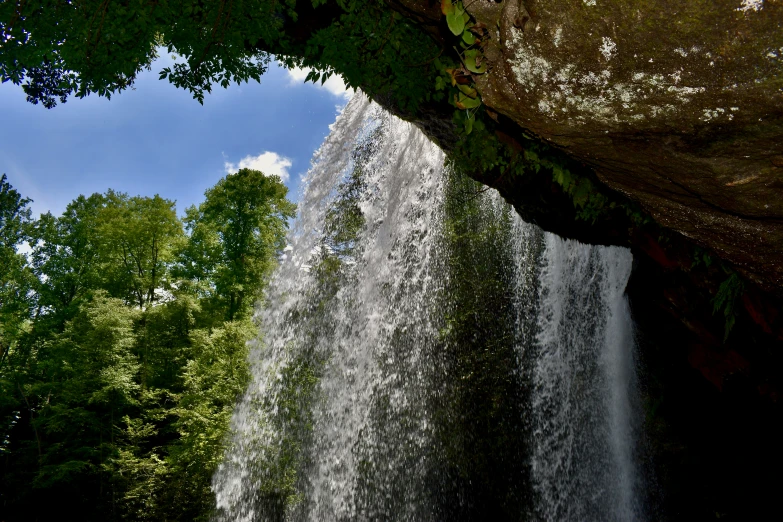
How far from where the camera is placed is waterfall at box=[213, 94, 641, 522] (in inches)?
471

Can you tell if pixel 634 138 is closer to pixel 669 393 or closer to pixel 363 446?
pixel 669 393

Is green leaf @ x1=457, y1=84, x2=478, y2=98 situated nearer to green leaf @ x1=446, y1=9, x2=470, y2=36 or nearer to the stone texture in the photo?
the stone texture

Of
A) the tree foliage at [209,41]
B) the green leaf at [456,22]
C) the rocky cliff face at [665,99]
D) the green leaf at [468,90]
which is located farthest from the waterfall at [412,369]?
the green leaf at [456,22]

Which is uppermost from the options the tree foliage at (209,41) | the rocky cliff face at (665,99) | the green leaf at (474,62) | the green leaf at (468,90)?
the tree foliage at (209,41)

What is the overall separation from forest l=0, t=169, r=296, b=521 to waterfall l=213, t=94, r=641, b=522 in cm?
142

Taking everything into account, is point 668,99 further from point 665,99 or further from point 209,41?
point 209,41

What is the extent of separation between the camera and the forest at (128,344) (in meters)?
14.3

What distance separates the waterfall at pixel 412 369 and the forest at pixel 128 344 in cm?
142

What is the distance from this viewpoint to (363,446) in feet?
43.3

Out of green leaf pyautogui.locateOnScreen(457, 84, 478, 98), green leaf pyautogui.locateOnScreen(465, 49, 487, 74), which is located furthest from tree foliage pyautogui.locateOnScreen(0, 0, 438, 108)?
green leaf pyautogui.locateOnScreen(465, 49, 487, 74)

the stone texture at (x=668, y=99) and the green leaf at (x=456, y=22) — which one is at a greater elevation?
the green leaf at (x=456, y=22)

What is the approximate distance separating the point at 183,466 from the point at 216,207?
34.1 ft

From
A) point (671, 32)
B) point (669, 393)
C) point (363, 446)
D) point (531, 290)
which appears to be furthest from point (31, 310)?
point (671, 32)

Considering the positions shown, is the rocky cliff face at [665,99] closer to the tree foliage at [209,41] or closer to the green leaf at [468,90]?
the green leaf at [468,90]
